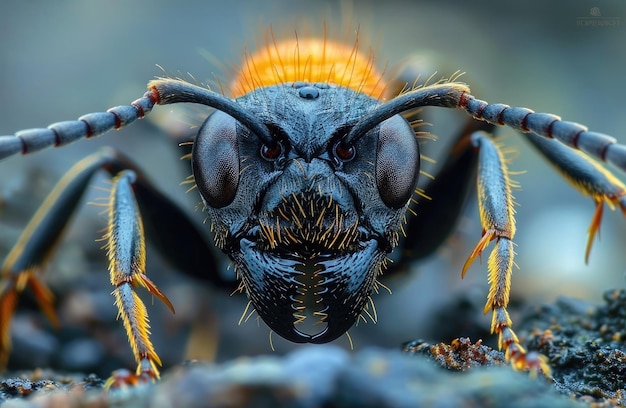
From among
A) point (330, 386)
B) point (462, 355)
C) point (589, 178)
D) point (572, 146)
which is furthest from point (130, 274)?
point (589, 178)

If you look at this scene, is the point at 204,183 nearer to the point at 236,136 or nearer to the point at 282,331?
the point at 236,136

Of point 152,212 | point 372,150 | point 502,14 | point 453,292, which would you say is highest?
point 502,14

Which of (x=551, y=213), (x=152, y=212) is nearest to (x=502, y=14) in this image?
(x=551, y=213)

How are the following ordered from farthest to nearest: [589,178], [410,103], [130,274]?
[589,178], [410,103], [130,274]

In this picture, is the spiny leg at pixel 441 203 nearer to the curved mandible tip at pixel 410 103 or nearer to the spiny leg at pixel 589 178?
the spiny leg at pixel 589 178

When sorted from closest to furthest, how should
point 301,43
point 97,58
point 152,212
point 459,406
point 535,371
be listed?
point 459,406
point 535,371
point 152,212
point 301,43
point 97,58

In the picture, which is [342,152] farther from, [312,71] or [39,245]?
[39,245]

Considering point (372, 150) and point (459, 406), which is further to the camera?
point (372, 150)
